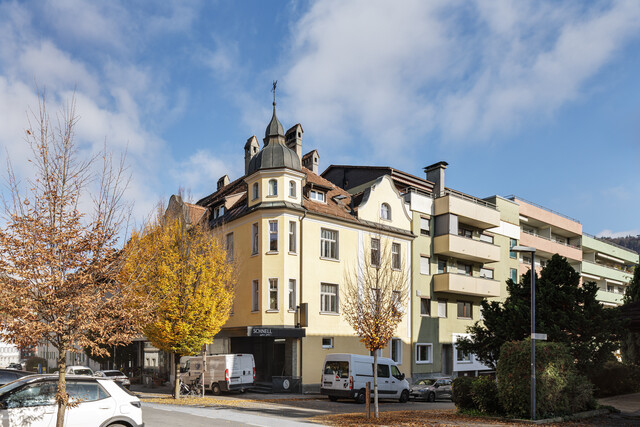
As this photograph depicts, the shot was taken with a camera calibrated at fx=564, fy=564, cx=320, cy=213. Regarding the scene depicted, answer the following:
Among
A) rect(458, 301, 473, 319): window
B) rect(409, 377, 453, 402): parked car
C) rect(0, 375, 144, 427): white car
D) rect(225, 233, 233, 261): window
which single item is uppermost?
rect(225, 233, 233, 261): window

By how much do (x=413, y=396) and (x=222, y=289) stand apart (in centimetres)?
1180

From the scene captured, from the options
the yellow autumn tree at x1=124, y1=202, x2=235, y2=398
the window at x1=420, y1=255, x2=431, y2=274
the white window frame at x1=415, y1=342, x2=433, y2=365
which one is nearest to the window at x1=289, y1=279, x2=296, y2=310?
the yellow autumn tree at x1=124, y1=202, x2=235, y2=398

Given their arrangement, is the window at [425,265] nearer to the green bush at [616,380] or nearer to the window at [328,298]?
the window at [328,298]

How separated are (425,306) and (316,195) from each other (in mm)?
11115

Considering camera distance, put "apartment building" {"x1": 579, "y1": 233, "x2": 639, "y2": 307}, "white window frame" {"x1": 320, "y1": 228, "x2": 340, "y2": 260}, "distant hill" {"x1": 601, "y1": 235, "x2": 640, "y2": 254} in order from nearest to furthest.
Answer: "white window frame" {"x1": 320, "y1": 228, "x2": 340, "y2": 260} → "apartment building" {"x1": 579, "y1": 233, "x2": 639, "y2": 307} → "distant hill" {"x1": 601, "y1": 235, "x2": 640, "y2": 254}

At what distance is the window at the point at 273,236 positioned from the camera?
31.6 m

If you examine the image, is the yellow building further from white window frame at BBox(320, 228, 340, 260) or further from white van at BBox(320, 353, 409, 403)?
white van at BBox(320, 353, 409, 403)

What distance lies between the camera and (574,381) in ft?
61.8

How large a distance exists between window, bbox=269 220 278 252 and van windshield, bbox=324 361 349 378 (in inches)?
310

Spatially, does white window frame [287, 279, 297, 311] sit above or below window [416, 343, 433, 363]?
above

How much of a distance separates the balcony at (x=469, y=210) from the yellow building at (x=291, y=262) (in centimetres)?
499

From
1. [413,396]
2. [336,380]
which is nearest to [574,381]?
[336,380]

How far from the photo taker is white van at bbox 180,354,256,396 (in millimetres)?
29234

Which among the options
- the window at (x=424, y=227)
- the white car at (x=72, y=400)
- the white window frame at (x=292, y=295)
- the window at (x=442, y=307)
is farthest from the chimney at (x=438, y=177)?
the white car at (x=72, y=400)
